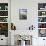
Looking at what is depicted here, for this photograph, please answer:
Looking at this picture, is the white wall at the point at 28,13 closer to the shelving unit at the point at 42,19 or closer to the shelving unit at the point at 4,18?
the shelving unit at the point at 42,19

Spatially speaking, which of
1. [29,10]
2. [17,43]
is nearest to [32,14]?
[29,10]

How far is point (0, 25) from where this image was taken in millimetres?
6668

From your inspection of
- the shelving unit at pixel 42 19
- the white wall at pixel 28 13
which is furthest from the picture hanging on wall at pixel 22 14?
the shelving unit at pixel 42 19

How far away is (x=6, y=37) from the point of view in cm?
662

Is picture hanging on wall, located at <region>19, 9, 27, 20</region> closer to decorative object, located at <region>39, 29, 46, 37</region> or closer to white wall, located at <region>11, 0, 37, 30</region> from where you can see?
white wall, located at <region>11, 0, 37, 30</region>

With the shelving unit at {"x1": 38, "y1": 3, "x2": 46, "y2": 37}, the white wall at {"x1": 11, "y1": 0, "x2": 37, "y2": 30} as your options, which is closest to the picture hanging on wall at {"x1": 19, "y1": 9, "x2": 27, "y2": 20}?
the white wall at {"x1": 11, "y1": 0, "x2": 37, "y2": 30}

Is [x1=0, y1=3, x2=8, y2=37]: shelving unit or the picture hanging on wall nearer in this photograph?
the picture hanging on wall

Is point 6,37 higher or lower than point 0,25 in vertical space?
lower

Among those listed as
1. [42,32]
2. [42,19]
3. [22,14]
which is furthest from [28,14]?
[42,32]

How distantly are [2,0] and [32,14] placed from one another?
175 centimetres

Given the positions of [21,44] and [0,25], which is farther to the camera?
[0,25]

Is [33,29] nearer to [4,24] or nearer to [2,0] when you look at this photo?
[4,24]

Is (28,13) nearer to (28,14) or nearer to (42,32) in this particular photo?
(28,14)

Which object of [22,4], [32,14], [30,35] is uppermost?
[22,4]
